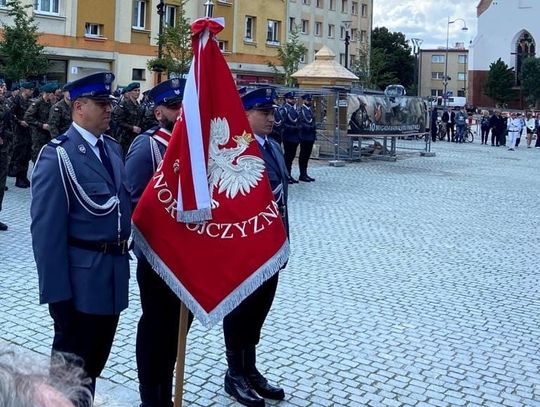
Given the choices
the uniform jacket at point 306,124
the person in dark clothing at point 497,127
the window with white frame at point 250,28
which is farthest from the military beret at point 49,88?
the window with white frame at point 250,28

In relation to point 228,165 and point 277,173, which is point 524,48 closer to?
point 277,173

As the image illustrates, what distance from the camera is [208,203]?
13.1ft

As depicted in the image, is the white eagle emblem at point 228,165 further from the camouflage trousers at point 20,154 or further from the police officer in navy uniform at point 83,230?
the camouflage trousers at point 20,154

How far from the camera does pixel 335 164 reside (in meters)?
21.3

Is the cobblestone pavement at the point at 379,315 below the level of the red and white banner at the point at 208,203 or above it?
below

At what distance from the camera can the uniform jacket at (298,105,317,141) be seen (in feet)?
58.0

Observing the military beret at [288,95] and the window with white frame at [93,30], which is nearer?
the military beret at [288,95]

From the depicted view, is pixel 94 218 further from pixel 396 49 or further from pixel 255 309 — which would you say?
pixel 396 49

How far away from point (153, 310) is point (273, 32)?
4765 centimetres

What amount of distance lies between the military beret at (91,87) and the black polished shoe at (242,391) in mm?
1949

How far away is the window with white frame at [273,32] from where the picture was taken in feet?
163

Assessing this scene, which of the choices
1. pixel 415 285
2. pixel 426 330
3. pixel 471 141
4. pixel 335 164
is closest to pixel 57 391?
pixel 426 330

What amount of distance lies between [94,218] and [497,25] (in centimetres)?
9050

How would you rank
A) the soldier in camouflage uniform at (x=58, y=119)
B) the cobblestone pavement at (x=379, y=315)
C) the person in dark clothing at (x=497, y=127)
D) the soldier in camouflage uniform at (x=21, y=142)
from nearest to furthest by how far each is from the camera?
1. the cobblestone pavement at (x=379, y=315)
2. the soldier in camouflage uniform at (x=58, y=119)
3. the soldier in camouflage uniform at (x=21, y=142)
4. the person in dark clothing at (x=497, y=127)
